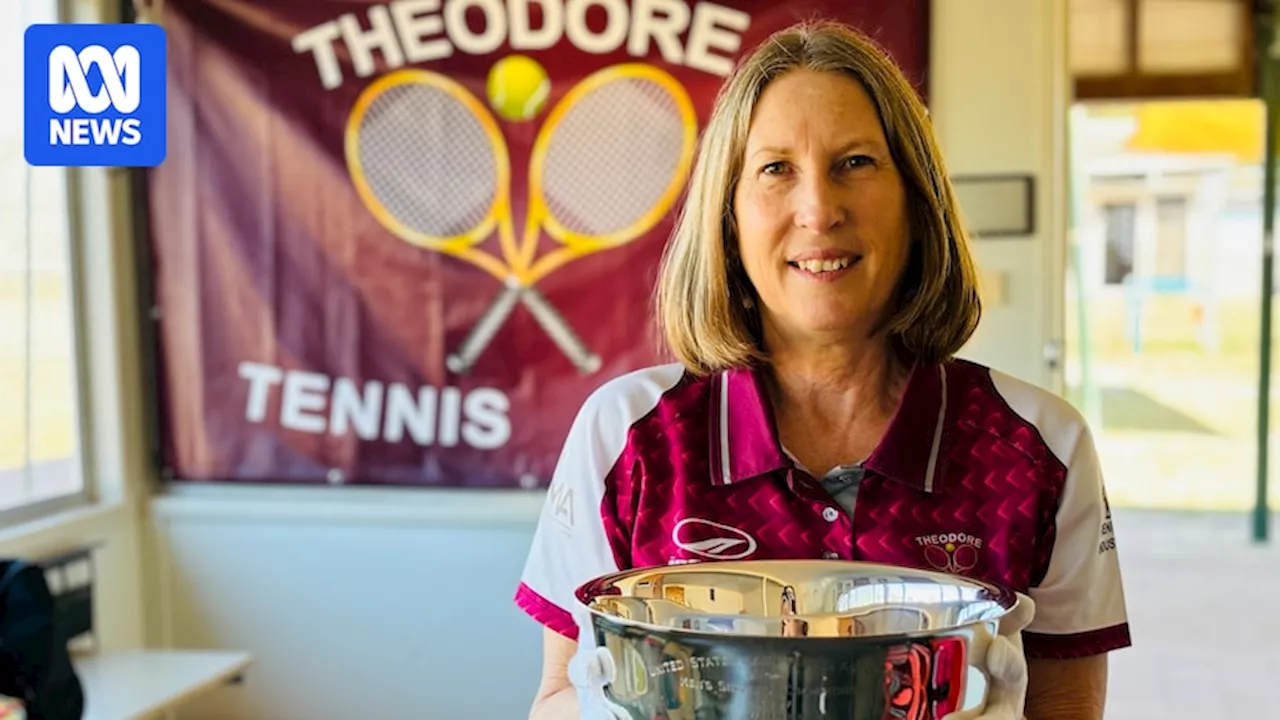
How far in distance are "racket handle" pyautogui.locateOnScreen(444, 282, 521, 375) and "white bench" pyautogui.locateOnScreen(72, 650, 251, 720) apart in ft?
2.46

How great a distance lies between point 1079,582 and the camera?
960mm

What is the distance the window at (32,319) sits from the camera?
2.41 metres

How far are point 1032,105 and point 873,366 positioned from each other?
160cm

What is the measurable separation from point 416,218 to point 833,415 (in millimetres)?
1732

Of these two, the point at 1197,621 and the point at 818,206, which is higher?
the point at 818,206

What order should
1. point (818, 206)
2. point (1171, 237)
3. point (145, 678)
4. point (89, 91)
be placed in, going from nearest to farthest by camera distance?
point (818, 206)
point (89, 91)
point (145, 678)
point (1171, 237)

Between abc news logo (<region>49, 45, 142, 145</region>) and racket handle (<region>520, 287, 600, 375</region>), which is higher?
abc news logo (<region>49, 45, 142, 145</region>)

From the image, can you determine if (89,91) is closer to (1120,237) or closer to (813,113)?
(813,113)

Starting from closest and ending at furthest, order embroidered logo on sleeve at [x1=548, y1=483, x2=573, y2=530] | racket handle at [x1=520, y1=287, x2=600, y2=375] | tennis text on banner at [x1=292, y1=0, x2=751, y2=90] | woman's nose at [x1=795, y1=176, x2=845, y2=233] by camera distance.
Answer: woman's nose at [x1=795, y1=176, x2=845, y2=233]
embroidered logo on sleeve at [x1=548, y1=483, x2=573, y2=530]
tennis text on banner at [x1=292, y1=0, x2=751, y2=90]
racket handle at [x1=520, y1=287, x2=600, y2=375]

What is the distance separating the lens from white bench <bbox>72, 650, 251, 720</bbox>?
2.08 meters

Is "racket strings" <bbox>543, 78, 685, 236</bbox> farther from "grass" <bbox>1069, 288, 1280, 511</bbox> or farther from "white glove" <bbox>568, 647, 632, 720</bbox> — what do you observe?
"grass" <bbox>1069, 288, 1280, 511</bbox>

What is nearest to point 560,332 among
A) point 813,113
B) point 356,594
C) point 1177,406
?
point 356,594

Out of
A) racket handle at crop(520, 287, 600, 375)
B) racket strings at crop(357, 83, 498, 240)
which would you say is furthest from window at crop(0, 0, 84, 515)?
racket handle at crop(520, 287, 600, 375)

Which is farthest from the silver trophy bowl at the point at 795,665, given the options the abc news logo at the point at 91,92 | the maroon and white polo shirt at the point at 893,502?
the abc news logo at the point at 91,92
